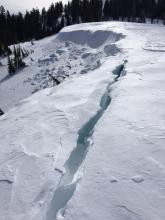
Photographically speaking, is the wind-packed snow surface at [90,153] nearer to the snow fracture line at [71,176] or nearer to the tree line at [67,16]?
the snow fracture line at [71,176]

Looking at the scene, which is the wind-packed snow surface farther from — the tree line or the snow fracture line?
the tree line

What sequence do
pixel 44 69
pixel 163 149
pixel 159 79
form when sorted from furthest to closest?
pixel 44 69
pixel 159 79
pixel 163 149

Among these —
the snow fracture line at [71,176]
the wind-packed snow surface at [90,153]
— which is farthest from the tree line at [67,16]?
the snow fracture line at [71,176]

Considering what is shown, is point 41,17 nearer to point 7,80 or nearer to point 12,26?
point 12,26

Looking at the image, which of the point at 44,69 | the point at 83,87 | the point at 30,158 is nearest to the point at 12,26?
the point at 44,69

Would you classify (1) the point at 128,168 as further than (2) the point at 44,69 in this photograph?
No

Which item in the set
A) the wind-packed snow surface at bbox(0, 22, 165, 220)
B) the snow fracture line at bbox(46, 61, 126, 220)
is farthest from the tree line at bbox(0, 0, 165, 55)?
the snow fracture line at bbox(46, 61, 126, 220)
